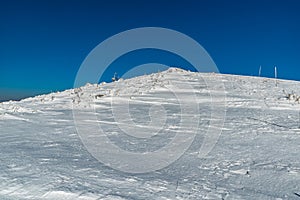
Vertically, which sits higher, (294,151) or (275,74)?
(275,74)

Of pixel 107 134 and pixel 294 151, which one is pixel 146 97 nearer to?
pixel 107 134

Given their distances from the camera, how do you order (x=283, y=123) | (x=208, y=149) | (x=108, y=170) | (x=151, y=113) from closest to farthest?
(x=108, y=170) → (x=208, y=149) → (x=283, y=123) → (x=151, y=113)

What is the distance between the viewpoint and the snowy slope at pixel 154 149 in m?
2.60

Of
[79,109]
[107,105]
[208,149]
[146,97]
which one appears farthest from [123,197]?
[146,97]

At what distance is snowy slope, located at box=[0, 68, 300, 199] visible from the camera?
8.54ft

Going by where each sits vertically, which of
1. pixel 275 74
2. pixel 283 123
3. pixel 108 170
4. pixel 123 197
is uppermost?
pixel 275 74

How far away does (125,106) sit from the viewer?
292 inches

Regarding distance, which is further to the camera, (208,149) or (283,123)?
(283,123)

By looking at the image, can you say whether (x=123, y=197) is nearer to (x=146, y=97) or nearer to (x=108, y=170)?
(x=108, y=170)

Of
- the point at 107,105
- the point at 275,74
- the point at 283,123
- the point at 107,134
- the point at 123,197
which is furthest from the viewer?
the point at 275,74

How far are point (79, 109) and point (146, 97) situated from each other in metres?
2.00

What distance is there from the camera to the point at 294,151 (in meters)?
3.98

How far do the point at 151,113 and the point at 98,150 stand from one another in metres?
2.87

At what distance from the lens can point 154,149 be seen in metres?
4.01
